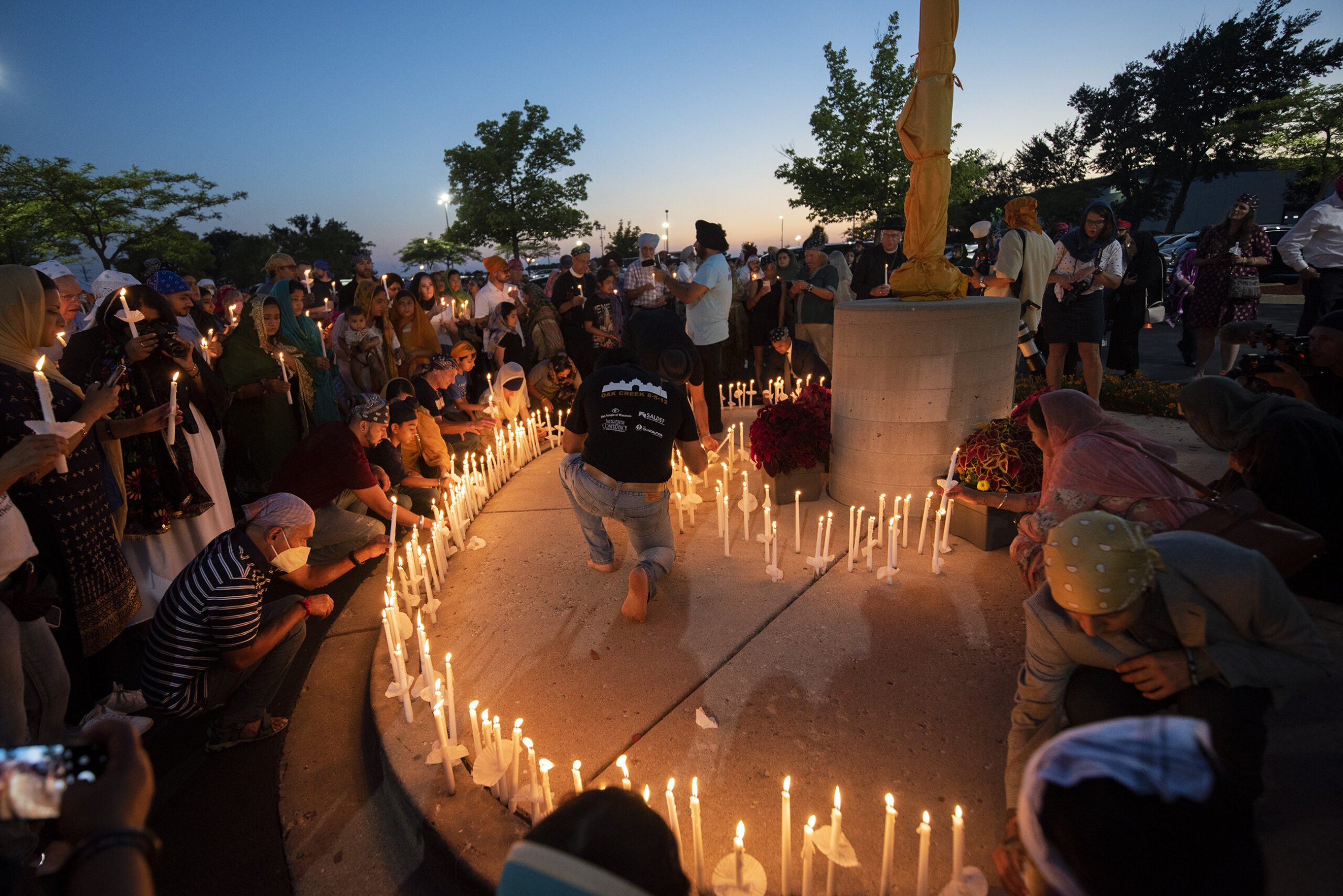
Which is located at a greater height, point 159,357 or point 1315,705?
point 159,357

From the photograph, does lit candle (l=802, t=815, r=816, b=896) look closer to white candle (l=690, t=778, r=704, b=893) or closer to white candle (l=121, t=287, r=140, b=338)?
white candle (l=690, t=778, r=704, b=893)

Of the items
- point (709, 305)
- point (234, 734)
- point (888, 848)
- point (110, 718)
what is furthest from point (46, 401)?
point (709, 305)

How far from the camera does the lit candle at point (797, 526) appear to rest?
4.05 m

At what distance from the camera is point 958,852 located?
1.87m

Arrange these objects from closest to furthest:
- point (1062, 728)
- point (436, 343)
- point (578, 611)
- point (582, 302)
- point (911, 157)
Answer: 1. point (1062, 728)
2. point (578, 611)
3. point (911, 157)
4. point (436, 343)
5. point (582, 302)

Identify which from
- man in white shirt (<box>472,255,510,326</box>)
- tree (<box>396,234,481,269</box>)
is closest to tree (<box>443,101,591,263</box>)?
tree (<box>396,234,481,269</box>)

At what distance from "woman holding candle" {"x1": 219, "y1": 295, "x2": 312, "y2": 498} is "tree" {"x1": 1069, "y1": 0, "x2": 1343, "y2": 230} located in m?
35.4

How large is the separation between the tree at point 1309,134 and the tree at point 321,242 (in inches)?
1620

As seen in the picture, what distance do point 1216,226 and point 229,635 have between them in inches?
382

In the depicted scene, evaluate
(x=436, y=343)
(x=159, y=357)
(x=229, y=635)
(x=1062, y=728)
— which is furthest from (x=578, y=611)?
(x=436, y=343)

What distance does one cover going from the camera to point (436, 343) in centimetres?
837

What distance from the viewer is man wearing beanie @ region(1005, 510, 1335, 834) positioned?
1846 mm

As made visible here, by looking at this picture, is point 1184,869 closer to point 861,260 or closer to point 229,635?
point 229,635

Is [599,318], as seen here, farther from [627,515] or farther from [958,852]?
[958,852]
